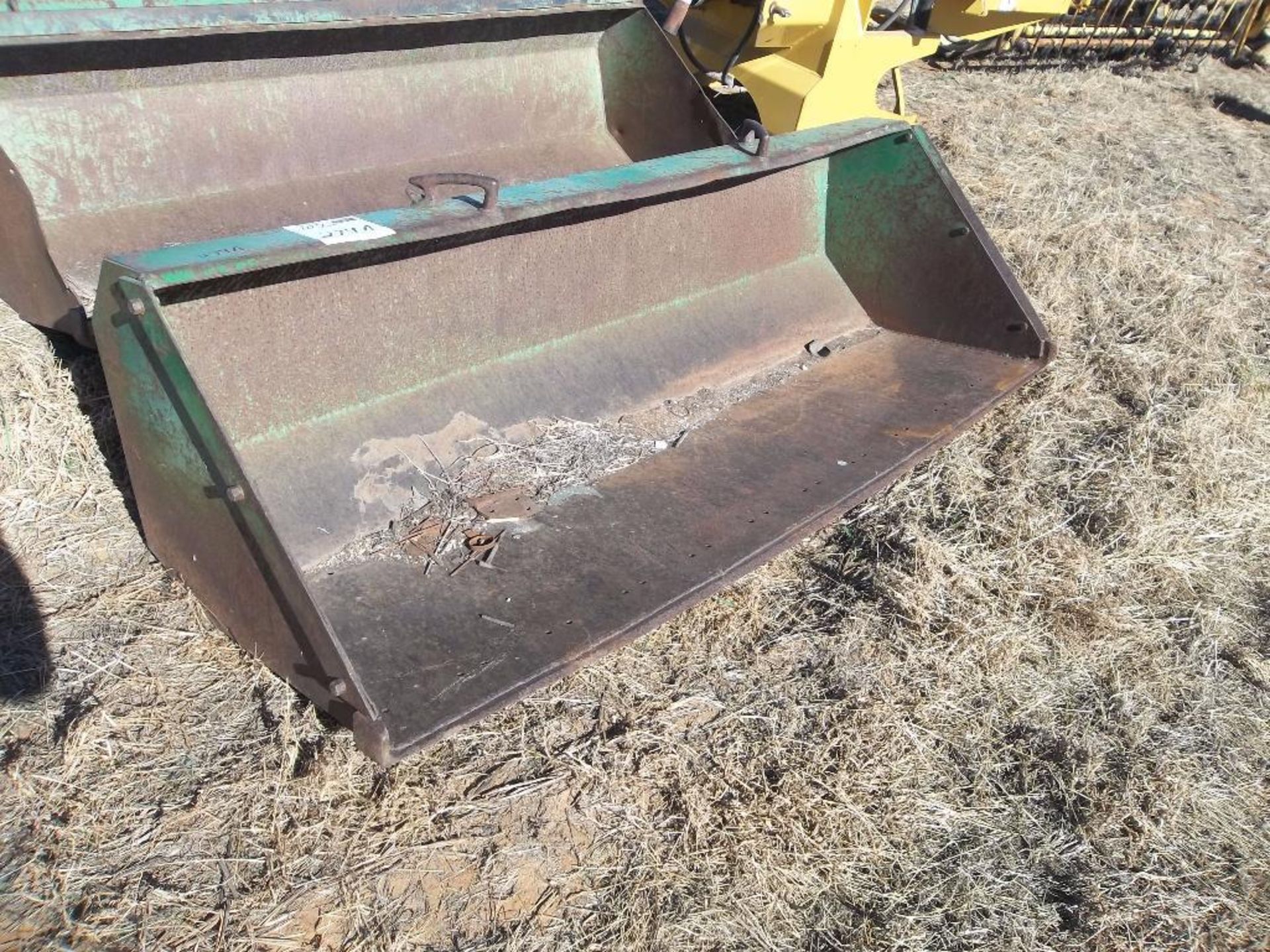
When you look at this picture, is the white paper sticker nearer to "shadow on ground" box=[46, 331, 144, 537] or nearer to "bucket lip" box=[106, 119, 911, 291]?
"bucket lip" box=[106, 119, 911, 291]

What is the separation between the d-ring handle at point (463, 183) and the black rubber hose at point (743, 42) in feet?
5.96

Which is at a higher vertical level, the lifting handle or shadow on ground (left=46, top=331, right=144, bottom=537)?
the lifting handle

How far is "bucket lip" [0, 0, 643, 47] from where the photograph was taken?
7.76 feet

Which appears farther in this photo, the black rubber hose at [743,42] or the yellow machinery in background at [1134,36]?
the yellow machinery in background at [1134,36]

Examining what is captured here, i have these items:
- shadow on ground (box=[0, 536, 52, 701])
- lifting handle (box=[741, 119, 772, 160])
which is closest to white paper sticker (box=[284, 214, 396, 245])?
shadow on ground (box=[0, 536, 52, 701])

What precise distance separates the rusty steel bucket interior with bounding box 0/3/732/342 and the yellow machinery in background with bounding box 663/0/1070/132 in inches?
14.4

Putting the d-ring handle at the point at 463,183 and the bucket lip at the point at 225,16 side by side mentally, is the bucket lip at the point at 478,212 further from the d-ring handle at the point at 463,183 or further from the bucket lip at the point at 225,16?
the bucket lip at the point at 225,16

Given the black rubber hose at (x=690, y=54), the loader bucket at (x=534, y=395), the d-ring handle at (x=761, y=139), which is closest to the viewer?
the loader bucket at (x=534, y=395)

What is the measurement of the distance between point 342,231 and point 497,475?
2.41 feet

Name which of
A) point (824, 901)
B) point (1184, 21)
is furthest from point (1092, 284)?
point (1184, 21)

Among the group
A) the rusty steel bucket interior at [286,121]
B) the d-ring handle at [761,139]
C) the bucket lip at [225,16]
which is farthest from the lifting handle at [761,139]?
the bucket lip at [225,16]

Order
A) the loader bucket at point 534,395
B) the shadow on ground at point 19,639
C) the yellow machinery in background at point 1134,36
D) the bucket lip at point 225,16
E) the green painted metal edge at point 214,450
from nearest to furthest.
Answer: the green painted metal edge at point 214,450, the loader bucket at point 534,395, the shadow on ground at point 19,639, the bucket lip at point 225,16, the yellow machinery in background at point 1134,36

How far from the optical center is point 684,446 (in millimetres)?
2738

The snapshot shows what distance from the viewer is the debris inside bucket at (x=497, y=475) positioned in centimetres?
223
